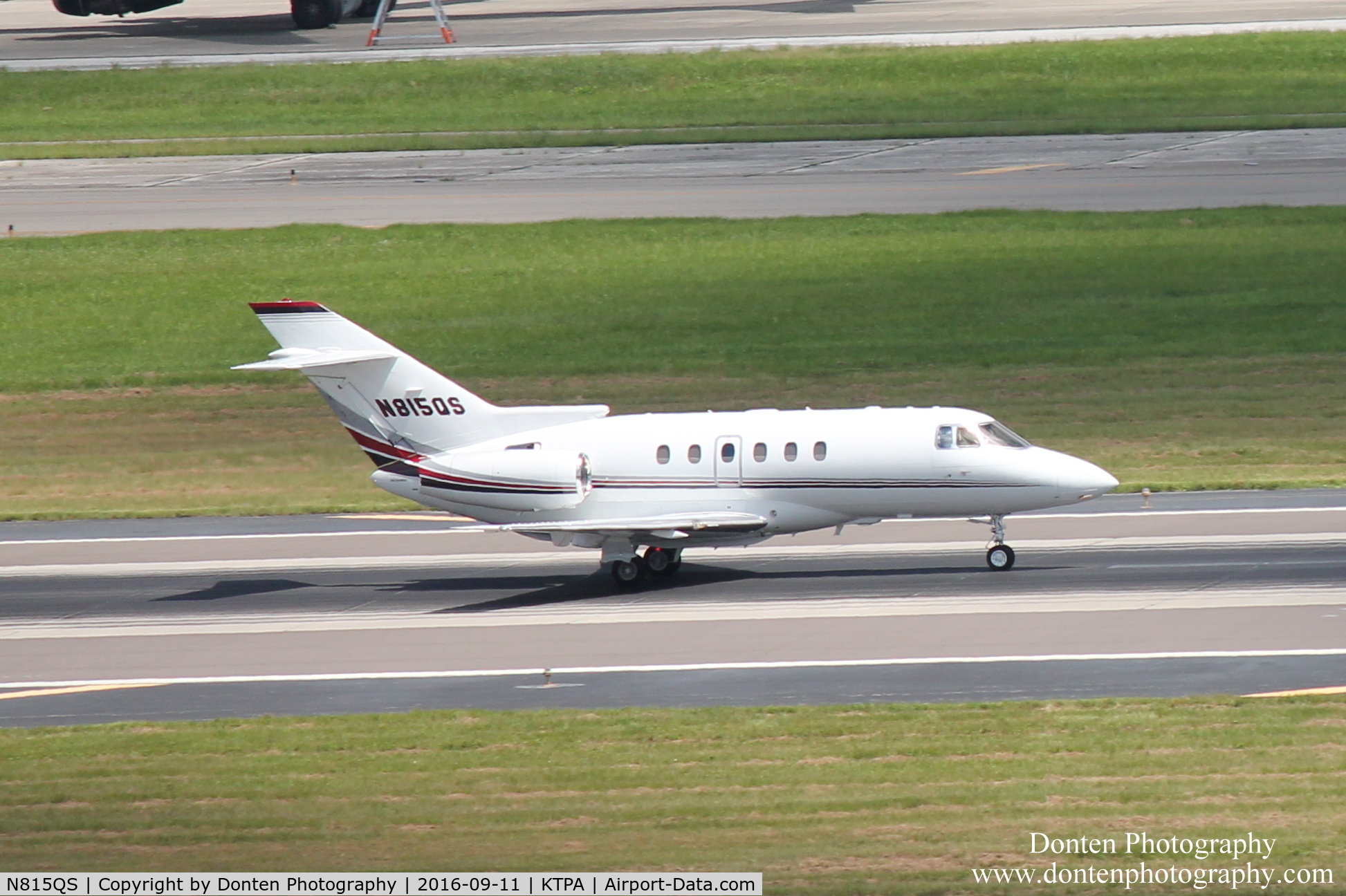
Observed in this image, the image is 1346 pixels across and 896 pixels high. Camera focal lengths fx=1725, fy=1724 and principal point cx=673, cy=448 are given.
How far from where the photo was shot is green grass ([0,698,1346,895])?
16297 millimetres

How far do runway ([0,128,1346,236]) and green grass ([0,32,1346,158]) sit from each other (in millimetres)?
1877

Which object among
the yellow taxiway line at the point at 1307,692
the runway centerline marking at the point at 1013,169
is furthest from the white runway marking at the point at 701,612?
the runway centerline marking at the point at 1013,169

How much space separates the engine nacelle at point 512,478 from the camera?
28859 millimetres

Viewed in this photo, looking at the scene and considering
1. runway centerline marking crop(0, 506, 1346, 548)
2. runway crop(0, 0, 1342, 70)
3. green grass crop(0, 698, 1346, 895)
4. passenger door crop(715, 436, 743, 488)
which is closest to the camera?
green grass crop(0, 698, 1346, 895)

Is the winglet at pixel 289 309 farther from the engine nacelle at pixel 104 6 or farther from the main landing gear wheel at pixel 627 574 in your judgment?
the engine nacelle at pixel 104 6

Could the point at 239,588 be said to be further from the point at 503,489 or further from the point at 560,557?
the point at 560,557

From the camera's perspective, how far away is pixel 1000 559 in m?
28.5

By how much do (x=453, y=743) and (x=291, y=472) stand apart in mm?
19892

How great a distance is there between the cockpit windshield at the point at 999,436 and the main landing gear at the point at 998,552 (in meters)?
1.18

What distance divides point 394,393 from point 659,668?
8557mm

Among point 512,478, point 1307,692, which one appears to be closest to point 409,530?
point 512,478

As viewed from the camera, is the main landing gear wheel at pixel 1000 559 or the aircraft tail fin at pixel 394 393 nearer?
the main landing gear wheel at pixel 1000 559

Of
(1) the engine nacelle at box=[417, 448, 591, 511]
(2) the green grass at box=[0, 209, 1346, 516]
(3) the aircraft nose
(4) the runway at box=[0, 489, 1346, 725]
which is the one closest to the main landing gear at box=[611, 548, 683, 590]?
(4) the runway at box=[0, 489, 1346, 725]

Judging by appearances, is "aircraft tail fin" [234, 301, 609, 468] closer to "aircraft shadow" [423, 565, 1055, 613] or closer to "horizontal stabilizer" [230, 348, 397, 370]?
"horizontal stabilizer" [230, 348, 397, 370]
